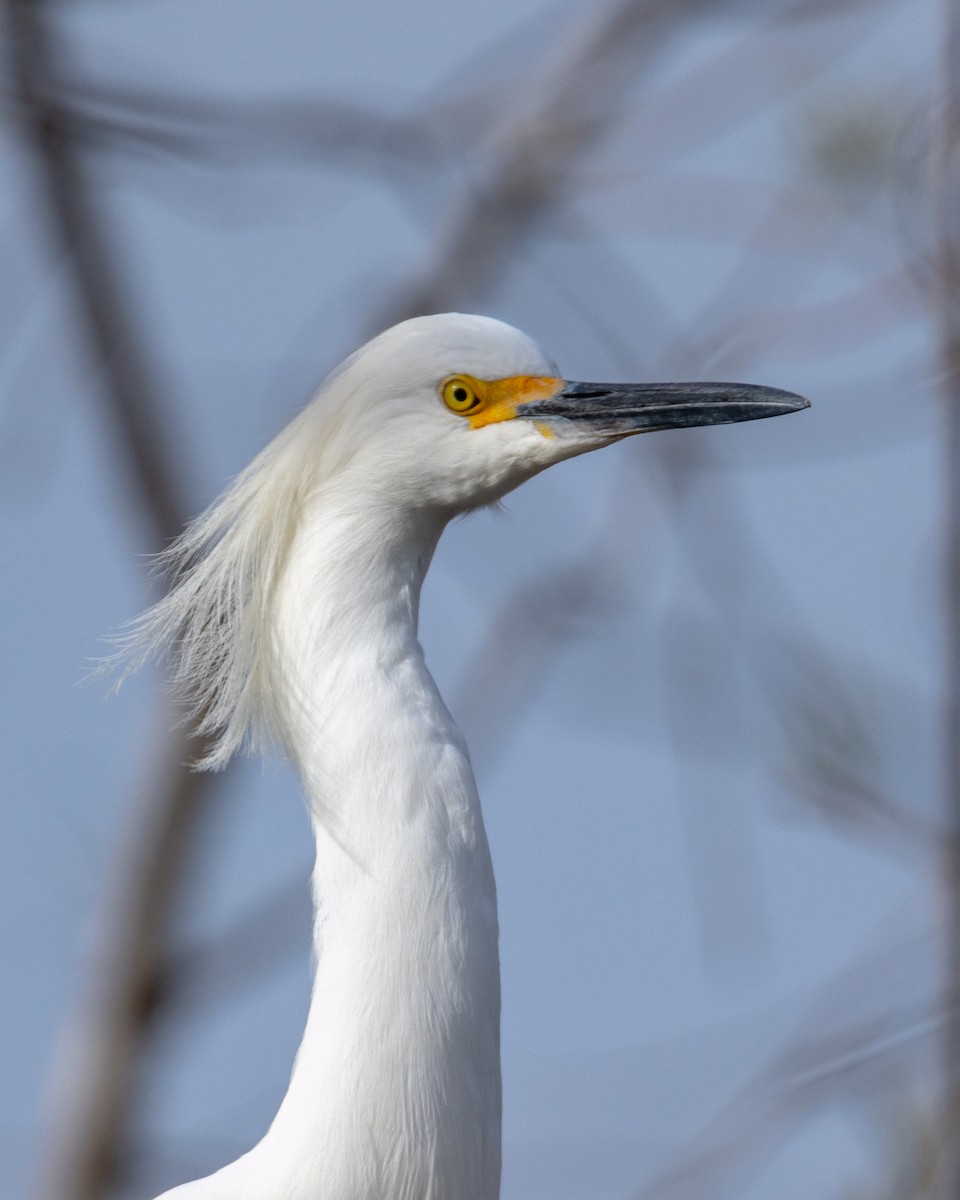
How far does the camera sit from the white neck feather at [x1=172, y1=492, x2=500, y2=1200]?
6.60ft

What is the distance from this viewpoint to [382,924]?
2.02m

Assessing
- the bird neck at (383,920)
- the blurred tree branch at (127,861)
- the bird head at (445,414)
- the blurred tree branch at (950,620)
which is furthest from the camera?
the blurred tree branch at (127,861)

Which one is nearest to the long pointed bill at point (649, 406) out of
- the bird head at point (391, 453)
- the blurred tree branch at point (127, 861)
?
the bird head at point (391, 453)

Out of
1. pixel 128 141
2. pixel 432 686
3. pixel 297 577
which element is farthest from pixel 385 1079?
pixel 128 141

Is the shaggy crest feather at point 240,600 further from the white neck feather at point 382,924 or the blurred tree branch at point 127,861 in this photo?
the blurred tree branch at point 127,861

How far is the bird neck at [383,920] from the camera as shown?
2010 mm

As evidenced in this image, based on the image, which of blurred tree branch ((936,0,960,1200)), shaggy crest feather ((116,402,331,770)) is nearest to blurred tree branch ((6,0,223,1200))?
shaggy crest feather ((116,402,331,770))

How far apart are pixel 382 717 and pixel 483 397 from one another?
0.45 m

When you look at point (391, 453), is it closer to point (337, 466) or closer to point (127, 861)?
point (337, 466)

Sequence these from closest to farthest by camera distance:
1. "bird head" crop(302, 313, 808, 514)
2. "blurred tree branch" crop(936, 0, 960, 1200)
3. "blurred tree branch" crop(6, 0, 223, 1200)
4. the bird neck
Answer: "blurred tree branch" crop(936, 0, 960, 1200) → the bird neck → "bird head" crop(302, 313, 808, 514) → "blurred tree branch" crop(6, 0, 223, 1200)

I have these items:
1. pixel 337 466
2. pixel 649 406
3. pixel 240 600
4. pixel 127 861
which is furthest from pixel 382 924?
pixel 127 861

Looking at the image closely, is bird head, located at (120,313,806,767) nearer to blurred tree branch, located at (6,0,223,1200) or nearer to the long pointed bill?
the long pointed bill

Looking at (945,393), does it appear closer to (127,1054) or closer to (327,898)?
(327,898)

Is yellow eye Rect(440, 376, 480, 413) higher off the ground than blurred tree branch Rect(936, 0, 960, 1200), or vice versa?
yellow eye Rect(440, 376, 480, 413)
